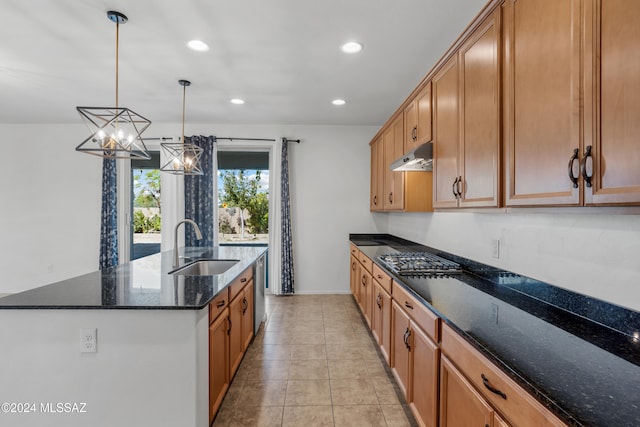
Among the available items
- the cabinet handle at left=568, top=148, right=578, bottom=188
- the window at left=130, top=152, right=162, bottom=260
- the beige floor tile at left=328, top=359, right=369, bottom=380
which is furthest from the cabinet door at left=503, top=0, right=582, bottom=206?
the window at left=130, top=152, right=162, bottom=260

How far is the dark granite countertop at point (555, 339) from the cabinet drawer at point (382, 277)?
0.50 m

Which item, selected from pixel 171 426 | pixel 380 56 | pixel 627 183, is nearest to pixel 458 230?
pixel 380 56

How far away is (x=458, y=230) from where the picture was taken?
2.77 meters

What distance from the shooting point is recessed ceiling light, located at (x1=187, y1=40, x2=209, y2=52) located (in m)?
2.57

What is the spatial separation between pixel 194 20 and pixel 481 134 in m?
2.09

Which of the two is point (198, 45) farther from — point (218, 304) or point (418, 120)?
point (218, 304)

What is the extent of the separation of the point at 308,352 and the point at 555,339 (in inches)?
90.2

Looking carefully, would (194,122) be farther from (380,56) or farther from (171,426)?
(171,426)

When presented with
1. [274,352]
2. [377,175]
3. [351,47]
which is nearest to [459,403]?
[274,352]

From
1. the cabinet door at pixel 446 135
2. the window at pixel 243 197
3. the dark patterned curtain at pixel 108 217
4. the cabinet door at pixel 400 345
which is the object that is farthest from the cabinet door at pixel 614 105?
the dark patterned curtain at pixel 108 217

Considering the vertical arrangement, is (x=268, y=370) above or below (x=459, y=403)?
below

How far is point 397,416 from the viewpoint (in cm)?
212

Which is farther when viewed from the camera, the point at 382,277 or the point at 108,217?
the point at 108,217

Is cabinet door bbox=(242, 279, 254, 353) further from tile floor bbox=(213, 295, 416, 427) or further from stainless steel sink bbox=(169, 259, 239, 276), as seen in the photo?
stainless steel sink bbox=(169, 259, 239, 276)
